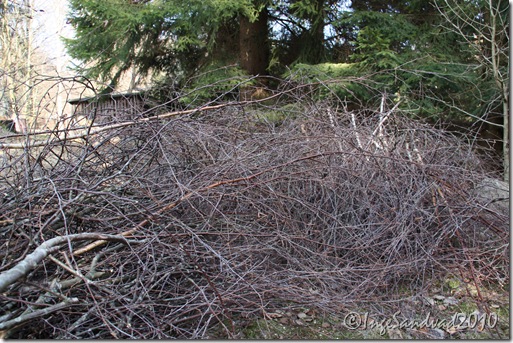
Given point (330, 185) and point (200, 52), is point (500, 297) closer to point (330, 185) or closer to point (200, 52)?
point (330, 185)

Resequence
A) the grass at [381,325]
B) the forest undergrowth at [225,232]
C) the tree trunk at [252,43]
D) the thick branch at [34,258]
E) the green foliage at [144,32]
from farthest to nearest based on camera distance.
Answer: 1. the tree trunk at [252,43]
2. the green foliage at [144,32]
3. the grass at [381,325]
4. the forest undergrowth at [225,232]
5. the thick branch at [34,258]

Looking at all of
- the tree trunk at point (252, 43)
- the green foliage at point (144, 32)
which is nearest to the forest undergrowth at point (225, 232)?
the green foliage at point (144, 32)

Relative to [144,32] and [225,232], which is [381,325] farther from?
Result: [144,32]

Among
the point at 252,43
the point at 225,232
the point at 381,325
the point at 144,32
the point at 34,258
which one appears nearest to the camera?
the point at 34,258

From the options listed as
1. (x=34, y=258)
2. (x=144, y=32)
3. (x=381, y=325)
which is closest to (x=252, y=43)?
→ (x=144, y=32)

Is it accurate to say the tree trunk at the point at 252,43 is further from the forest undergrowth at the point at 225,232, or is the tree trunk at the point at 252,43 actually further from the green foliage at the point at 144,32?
the forest undergrowth at the point at 225,232

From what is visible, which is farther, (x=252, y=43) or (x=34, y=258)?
(x=252, y=43)

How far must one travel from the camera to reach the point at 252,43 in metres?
9.23

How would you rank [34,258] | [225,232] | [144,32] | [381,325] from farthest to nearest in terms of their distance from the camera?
[144,32]
[225,232]
[381,325]
[34,258]

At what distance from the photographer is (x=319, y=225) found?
3.58 metres

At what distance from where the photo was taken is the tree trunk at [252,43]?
9188 millimetres

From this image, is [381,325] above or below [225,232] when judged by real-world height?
below

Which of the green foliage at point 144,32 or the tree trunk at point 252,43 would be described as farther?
the tree trunk at point 252,43

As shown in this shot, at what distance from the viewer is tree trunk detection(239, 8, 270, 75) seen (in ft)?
30.1
